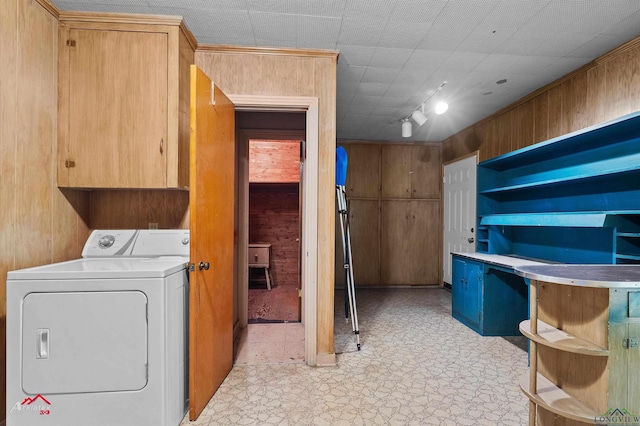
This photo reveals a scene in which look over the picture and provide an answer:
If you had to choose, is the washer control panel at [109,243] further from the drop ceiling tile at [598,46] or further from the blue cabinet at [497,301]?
the drop ceiling tile at [598,46]

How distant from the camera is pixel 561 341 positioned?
55.6 inches

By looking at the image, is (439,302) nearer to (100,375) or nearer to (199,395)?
(199,395)

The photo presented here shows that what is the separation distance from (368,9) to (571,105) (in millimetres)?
2169

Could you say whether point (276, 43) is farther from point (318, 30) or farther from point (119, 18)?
point (119, 18)

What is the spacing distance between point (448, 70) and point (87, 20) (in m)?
2.81

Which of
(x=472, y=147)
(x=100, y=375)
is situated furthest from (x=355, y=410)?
(x=472, y=147)

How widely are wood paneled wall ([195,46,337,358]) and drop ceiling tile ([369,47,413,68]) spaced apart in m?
0.37

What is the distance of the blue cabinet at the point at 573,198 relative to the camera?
2203 millimetres

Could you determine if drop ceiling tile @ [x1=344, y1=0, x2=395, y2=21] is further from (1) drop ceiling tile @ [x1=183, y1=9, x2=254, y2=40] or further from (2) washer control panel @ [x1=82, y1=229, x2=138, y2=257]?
(2) washer control panel @ [x1=82, y1=229, x2=138, y2=257]

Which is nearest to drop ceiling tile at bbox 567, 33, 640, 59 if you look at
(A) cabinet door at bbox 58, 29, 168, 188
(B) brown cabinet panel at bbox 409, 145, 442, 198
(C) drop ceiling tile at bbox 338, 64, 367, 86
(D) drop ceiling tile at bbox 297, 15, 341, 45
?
(C) drop ceiling tile at bbox 338, 64, 367, 86

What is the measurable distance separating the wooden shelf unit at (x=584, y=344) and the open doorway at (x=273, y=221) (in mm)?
3221

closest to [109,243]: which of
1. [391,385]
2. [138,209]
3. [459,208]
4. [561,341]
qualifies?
[138,209]

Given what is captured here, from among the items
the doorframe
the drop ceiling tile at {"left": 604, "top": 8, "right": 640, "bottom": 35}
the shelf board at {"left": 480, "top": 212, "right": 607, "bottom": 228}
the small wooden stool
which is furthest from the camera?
the small wooden stool

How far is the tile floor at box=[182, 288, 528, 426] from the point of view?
1.88 m
